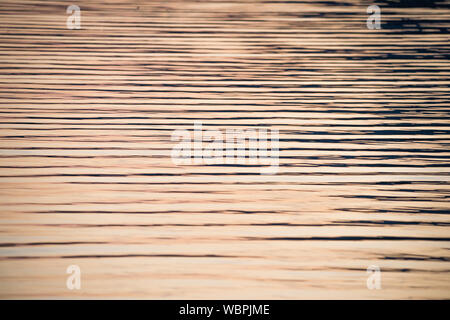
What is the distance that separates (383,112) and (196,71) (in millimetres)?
553

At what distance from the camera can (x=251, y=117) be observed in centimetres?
76

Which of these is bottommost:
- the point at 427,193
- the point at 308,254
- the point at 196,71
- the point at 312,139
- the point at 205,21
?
the point at 308,254

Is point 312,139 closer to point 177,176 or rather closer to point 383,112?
point 383,112

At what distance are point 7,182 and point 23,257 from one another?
0.19 metres

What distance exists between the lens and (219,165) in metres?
0.68

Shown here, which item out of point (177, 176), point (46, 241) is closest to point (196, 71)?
point (177, 176)

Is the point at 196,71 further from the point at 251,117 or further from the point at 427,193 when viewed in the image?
the point at 427,193

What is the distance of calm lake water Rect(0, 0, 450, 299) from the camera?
21.3 inches

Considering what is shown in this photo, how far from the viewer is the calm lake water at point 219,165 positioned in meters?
0.54

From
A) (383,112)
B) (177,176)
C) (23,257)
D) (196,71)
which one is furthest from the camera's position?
(196,71)

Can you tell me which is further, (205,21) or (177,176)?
(205,21)

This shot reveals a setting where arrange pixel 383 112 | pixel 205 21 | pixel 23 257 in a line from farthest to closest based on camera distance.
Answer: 1. pixel 205 21
2. pixel 383 112
3. pixel 23 257

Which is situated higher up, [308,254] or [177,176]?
[177,176]

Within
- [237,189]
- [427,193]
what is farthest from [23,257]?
[427,193]
